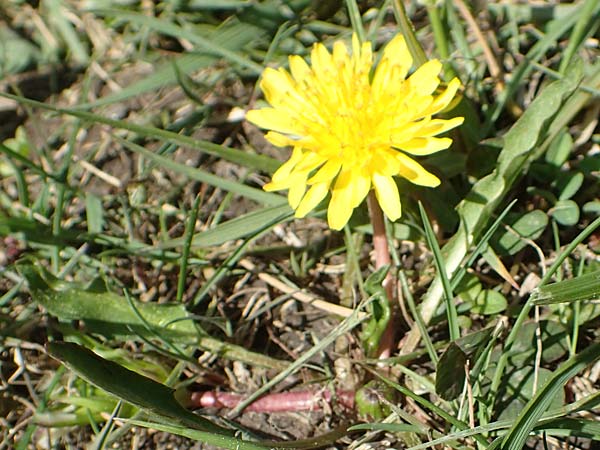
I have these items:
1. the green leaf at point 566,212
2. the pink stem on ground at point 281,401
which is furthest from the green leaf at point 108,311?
the green leaf at point 566,212

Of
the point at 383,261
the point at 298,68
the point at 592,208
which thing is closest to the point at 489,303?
the point at 383,261

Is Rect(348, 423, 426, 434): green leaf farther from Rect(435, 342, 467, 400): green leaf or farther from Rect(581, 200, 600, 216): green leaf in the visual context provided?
Rect(581, 200, 600, 216): green leaf

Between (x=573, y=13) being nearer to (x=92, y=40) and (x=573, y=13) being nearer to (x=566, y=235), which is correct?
(x=566, y=235)

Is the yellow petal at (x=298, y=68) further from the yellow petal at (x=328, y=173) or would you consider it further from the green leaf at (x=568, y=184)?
the green leaf at (x=568, y=184)

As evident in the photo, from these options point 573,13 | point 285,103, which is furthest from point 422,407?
point 573,13

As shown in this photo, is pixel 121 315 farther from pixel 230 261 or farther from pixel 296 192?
pixel 296 192

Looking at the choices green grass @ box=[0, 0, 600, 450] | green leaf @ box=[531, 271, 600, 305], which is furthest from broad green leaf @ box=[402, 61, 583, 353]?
green leaf @ box=[531, 271, 600, 305]

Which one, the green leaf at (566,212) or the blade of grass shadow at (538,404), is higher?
the green leaf at (566,212)
